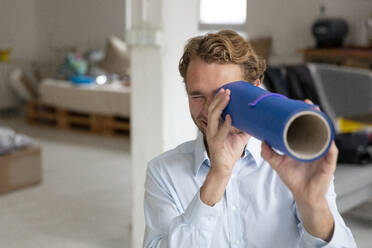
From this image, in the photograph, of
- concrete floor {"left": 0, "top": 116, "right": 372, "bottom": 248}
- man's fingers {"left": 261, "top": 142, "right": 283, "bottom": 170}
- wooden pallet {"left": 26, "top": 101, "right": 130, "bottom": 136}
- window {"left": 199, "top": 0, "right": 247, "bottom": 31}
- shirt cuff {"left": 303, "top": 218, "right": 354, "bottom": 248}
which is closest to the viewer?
man's fingers {"left": 261, "top": 142, "right": 283, "bottom": 170}

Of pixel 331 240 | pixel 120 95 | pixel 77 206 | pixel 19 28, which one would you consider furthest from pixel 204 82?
pixel 19 28

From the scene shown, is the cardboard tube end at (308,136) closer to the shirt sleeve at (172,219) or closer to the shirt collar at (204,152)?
the shirt sleeve at (172,219)

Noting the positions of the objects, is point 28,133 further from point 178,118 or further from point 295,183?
point 295,183

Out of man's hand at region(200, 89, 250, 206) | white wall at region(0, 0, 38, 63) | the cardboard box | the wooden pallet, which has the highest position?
man's hand at region(200, 89, 250, 206)

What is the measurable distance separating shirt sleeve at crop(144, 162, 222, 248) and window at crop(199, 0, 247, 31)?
612 cm

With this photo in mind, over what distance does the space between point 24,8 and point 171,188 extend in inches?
258

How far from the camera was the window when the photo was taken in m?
7.28

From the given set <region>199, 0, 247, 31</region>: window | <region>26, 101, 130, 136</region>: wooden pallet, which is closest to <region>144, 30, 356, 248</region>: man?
<region>26, 101, 130, 136</region>: wooden pallet

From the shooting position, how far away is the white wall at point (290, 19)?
6.12 m

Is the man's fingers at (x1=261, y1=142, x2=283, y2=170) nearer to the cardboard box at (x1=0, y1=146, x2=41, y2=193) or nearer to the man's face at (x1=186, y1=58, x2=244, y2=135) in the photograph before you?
the man's face at (x1=186, y1=58, x2=244, y2=135)

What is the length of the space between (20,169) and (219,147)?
3.23 metres

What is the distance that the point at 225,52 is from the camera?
1.20 meters

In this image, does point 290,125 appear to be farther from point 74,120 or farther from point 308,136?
point 74,120

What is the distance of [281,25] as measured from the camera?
22.3ft
